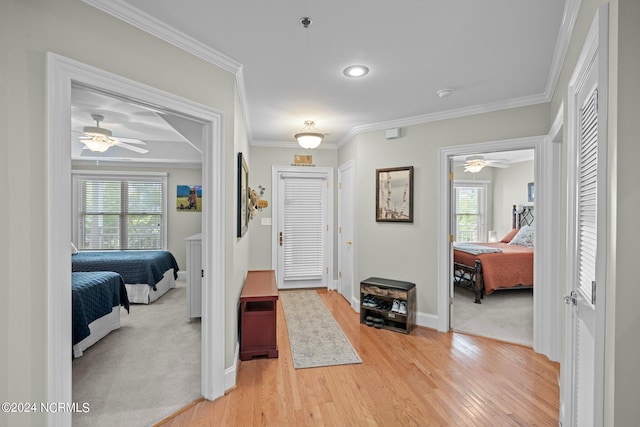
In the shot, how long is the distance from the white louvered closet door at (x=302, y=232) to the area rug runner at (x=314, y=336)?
0.66m

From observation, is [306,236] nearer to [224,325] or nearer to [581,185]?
[224,325]

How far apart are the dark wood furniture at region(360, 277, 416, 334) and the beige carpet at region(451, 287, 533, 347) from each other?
2.01ft

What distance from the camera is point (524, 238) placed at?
6.21 metres

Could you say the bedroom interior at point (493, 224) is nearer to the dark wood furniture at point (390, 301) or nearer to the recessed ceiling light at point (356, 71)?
the dark wood furniture at point (390, 301)

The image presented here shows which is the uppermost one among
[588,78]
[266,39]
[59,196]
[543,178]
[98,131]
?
[266,39]

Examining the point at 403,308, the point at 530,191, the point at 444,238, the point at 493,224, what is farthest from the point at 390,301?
the point at 493,224

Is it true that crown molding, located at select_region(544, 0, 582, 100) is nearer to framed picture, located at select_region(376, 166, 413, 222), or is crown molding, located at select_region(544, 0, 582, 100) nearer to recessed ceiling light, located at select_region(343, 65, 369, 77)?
recessed ceiling light, located at select_region(343, 65, 369, 77)

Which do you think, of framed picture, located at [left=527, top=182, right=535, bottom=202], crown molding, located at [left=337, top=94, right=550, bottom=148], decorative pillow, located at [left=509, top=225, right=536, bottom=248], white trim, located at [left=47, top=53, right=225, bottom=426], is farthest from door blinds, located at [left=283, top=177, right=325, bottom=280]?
framed picture, located at [left=527, top=182, right=535, bottom=202]

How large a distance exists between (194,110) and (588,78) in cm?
216

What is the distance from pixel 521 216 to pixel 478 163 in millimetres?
1981

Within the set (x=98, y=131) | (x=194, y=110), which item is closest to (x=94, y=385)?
(x=194, y=110)

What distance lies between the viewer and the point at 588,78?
1.46m

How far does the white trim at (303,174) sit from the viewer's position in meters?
5.22

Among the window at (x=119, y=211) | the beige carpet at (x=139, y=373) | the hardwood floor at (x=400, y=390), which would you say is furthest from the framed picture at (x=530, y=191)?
the window at (x=119, y=211)
